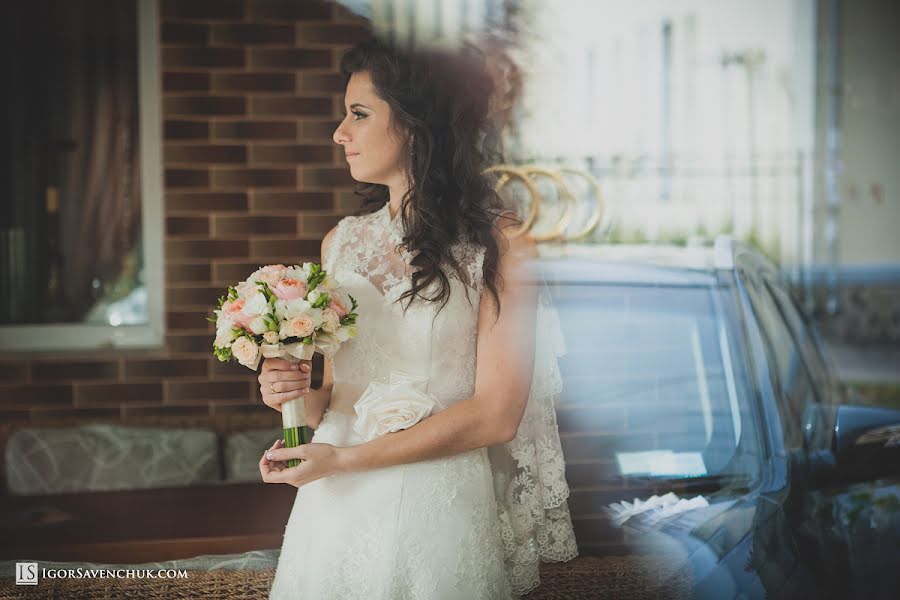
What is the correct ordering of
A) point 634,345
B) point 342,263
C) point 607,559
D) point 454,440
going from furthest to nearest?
point 634,345
point 607,559
point 342,263
point 454,440

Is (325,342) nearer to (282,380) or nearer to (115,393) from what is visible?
(282,380)

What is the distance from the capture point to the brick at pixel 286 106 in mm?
2711

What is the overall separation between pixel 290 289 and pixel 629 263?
1.44 meters

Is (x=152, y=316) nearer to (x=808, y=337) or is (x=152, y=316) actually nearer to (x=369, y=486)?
(x=369, y=486)

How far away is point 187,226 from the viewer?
2719 millimetres

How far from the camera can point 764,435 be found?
1.95 meters

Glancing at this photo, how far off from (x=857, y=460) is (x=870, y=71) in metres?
1.61

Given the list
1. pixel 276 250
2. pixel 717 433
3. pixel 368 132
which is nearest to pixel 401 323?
pixel 368 132

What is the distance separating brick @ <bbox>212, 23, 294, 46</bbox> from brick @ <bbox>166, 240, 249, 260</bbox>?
2.09ft

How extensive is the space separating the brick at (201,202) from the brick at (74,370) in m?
0.55

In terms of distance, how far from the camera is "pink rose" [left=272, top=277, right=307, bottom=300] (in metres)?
1.36

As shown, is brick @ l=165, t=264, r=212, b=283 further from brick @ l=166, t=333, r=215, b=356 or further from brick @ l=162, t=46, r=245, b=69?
brick @ l=162, t=46, r=245, b=69

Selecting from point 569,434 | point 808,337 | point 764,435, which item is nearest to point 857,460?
point 764,435

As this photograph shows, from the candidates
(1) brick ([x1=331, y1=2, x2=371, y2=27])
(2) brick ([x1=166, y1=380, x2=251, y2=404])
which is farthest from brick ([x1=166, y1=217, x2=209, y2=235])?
(1) brick ([x1=331, y1=2, x2=371, y2=27])
